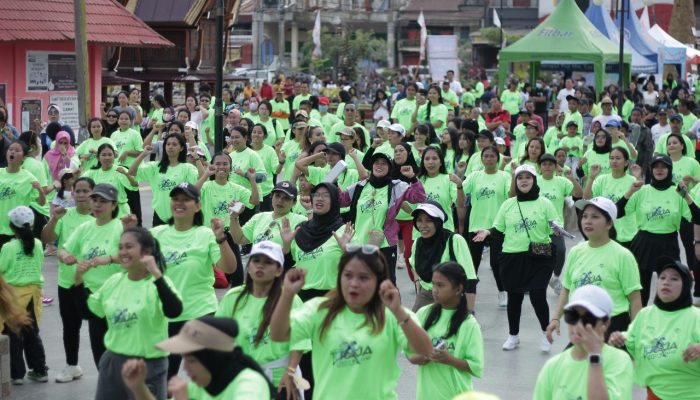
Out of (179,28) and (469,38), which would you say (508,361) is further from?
(469,38)

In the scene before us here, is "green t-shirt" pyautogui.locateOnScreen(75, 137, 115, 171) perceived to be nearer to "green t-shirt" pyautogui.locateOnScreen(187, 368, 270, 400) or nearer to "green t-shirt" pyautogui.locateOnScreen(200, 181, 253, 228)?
"green t-shirt" pyautogui.locateOnScreen(200, 181, 253, 228)

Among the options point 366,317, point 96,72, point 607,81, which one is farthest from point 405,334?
point 607,81

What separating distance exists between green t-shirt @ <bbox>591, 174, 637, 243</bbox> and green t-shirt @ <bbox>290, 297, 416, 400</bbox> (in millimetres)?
6565

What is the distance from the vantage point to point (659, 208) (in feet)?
37.3

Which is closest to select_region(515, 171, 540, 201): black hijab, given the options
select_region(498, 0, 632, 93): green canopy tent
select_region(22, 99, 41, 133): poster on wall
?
select_region(22, 99, 41, 133): poster on wall

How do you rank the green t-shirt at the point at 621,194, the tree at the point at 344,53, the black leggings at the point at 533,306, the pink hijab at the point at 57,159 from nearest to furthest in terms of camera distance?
the black leggings at the point at 533,306 < the green t-shirt at the point at 621,194 < the pink hijab at the point at 57,159 < the tree at the point at 344,53

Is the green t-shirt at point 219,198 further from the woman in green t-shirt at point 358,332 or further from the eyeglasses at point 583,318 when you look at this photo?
the eyeglasses at point 583,318

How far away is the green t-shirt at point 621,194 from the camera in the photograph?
11859 mm

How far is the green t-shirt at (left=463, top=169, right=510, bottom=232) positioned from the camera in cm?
1268

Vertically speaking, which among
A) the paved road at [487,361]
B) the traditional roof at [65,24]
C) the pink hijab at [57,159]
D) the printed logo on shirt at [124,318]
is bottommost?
the paved road at [487,361]

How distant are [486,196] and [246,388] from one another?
27.4 ft

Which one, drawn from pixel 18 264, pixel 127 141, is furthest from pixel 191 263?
pixel 127 141

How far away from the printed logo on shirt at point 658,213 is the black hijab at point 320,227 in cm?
354

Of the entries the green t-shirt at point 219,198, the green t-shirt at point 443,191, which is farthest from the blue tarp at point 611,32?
the green t-shirt at point 219,198
